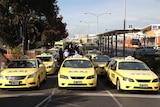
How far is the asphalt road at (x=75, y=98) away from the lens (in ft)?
37.8

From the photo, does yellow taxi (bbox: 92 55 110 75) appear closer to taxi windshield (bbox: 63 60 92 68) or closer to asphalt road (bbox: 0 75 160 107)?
taxi windshield (bbox: 63 60 92 68)

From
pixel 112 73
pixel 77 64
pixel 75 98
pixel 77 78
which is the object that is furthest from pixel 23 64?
pixel 75 98

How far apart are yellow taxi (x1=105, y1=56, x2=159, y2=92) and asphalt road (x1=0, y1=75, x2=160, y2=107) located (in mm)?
310

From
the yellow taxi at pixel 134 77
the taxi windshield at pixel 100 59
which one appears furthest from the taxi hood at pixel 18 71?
the taxi windshield at pixel 100 59

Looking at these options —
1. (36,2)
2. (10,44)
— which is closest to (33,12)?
Result: (36,2)

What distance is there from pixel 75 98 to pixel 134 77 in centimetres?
279

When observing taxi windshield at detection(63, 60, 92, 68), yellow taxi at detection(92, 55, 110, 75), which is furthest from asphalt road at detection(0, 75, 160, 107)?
A: yellow taxi at detection(92, 55, 110, 75)

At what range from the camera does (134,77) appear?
1428 cm

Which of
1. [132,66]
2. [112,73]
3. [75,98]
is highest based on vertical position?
[132,66]

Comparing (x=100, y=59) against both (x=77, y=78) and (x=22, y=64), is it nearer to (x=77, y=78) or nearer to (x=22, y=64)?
(x=22, y=64)

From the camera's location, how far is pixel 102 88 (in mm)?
16188

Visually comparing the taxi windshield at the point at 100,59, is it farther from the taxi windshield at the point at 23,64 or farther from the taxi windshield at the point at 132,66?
the taxi windshield at the point at 23,64

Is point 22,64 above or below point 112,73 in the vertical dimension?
above

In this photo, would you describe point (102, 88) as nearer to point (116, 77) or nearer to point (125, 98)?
point (116, 77)
